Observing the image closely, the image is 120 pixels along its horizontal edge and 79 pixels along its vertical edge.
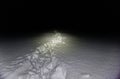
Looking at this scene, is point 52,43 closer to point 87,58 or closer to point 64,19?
point 87,58

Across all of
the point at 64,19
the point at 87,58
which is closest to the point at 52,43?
the point at 87,58

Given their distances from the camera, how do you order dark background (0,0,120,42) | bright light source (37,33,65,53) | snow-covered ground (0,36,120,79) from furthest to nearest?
dark background (0,0,120,42)
bright light source (37,33,65,53)
snow-covered ground (0,36,120,79)

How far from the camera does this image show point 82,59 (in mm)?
1880

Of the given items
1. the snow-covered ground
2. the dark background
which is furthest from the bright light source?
the dark background

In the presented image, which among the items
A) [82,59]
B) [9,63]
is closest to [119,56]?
[82,59]

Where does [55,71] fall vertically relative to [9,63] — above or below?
below

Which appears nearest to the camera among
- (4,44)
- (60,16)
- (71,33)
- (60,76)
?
(60,76)

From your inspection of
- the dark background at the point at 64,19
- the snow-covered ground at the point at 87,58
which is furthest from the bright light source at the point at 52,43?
the dark background at the point at 64,19

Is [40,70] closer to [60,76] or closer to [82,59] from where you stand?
[60,76]

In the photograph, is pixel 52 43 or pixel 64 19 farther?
pixel 64 19

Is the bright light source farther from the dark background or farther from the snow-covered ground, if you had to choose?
the dark background

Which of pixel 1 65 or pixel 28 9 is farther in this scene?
pixel 28 9

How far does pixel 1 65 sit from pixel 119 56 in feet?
4.29

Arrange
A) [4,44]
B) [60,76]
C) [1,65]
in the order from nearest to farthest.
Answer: [60,76] → [1,65] → [4,44]
